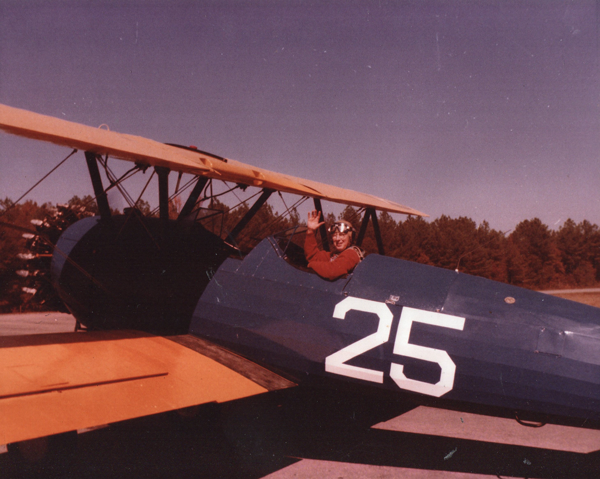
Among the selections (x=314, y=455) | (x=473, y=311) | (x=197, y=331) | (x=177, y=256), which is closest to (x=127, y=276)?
(x=177, y=256)

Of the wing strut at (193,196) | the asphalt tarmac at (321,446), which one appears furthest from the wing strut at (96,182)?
the asphalt tarmac at (321,446)

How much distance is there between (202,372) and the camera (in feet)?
9.86

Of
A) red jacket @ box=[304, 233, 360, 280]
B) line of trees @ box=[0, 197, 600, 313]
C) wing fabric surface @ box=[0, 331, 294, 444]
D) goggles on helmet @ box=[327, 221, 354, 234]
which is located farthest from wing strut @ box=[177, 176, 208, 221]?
red jacket @ box=[304, 233, 360, 280]

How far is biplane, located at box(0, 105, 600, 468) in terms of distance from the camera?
8.31 ft

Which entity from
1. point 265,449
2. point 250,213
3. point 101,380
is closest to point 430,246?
point 250,213

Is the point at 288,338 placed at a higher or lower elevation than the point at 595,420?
higher

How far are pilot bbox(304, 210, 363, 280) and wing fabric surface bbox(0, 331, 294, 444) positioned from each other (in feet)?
3.00

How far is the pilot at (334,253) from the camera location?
318 cm

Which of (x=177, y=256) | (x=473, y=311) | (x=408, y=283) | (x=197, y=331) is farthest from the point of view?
(x=177, y=256)

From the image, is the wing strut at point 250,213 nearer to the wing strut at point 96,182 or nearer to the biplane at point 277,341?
the biplane at point 277,341

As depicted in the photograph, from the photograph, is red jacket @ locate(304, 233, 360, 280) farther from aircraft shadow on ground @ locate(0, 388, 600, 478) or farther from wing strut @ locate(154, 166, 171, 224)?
wing strut @ locate(154, 166, 171, 224)

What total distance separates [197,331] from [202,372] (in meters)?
0.71

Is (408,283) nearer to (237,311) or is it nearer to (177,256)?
(237,311)

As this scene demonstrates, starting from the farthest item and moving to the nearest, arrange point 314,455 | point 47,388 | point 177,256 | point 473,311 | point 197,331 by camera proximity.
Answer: point 177,256 → point 197,331 → point 314,455 → point 473,311 → point 47,388
